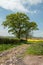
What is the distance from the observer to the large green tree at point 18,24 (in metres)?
75.8

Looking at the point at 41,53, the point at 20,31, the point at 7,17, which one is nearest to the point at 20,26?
the point at 20,31

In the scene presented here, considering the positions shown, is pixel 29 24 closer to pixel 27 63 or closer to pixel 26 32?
pixel 26 32

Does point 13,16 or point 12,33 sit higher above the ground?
point 13,16

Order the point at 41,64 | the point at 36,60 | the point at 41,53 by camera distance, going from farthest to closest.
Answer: the point at 41,53
the point at 36,60
the point at 41,64

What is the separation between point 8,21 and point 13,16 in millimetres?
2772

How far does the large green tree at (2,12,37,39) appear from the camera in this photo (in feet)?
249

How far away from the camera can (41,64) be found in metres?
12.9

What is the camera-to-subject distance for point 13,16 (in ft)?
252

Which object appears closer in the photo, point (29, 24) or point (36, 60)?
point (36, 60)

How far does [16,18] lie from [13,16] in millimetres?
1639

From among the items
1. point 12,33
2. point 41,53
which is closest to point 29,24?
point 12,33

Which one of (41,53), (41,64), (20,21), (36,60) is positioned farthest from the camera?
(20,21)

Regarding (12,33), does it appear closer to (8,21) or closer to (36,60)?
(8,21)

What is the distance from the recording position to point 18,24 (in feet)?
250
